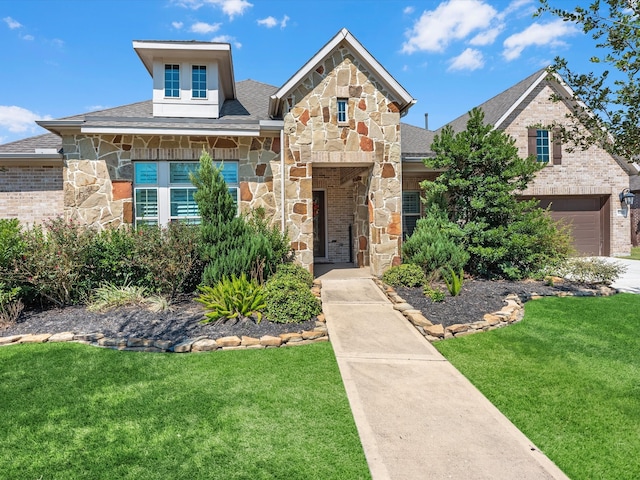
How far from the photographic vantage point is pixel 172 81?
996cm

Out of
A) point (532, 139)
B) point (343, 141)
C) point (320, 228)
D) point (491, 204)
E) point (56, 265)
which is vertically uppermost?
point (532, 139)

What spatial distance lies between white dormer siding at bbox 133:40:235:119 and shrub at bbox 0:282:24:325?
564 cm

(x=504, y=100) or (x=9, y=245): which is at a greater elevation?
(x=504, y=100)

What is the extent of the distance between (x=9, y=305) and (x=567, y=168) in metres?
18.0

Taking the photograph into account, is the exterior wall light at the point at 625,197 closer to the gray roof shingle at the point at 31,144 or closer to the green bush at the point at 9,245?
the green bush at the point at 9,245

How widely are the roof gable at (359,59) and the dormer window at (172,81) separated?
285cm

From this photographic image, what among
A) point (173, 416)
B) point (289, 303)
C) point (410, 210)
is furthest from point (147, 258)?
point (410, 210)

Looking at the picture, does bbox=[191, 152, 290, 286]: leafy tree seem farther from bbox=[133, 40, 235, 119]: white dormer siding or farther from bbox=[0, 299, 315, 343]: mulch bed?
bbox=[133, 40, 235, 119]: white dormer siding

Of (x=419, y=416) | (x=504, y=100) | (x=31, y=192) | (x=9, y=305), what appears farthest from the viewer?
(x=504, y=100)

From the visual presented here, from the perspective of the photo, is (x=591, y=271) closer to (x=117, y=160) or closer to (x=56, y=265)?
(x=56, y=265)

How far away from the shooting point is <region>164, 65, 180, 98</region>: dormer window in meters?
9.92

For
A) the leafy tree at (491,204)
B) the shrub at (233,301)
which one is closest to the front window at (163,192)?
the shrub at (233,301)

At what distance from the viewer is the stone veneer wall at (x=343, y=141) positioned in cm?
934

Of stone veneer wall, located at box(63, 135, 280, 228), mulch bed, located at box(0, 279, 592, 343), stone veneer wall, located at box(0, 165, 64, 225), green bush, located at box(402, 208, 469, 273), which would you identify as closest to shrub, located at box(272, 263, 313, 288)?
mulch bed, located at box(0, 279, 592, 343)
